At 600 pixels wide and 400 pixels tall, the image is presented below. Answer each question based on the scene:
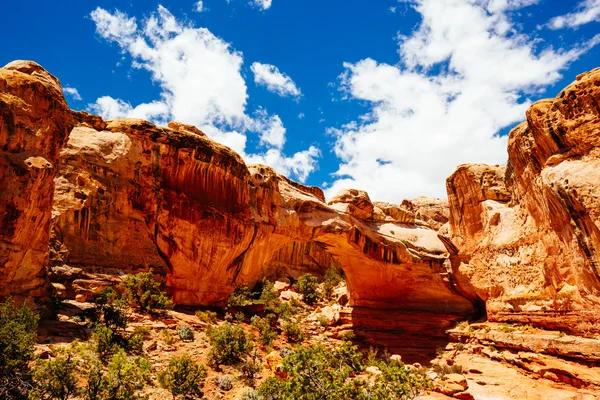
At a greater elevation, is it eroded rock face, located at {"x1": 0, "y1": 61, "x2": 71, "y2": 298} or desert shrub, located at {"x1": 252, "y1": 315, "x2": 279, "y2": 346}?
eroded rock face, located at {"x1": 0, "y1": 61, "x2": 71, "y2": 298}

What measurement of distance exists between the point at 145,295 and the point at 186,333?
3.27 m

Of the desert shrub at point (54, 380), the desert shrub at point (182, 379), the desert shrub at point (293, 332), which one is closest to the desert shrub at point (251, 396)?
the desert shrub at point (182, 379)

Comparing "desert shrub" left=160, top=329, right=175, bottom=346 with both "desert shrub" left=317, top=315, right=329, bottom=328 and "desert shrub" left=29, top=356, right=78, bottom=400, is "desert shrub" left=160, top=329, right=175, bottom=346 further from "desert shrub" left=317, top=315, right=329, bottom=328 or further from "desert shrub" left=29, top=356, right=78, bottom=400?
"desert shrub" left=317, top=315, right=329, bottom=328

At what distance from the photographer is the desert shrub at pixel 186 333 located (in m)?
16.5

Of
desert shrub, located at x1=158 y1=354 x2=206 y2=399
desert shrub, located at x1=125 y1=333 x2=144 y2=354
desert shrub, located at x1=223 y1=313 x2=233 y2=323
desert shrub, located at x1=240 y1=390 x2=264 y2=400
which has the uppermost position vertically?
desert shrub, located at x1=223 y1=313 x2=233 y2=323

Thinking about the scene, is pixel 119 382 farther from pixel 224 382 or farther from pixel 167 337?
pixel 167 337

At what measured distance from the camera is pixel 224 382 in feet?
43.6

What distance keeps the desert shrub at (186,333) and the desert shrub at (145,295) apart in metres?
1.94

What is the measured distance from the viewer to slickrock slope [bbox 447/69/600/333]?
1329 cm

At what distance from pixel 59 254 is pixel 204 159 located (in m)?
9.71

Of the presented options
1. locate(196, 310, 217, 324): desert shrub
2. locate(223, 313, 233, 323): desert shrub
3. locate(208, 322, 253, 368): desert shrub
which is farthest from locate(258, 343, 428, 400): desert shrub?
locate(223, 313, 233, 323): desert shrub

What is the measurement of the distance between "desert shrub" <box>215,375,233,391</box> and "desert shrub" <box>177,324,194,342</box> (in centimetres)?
351

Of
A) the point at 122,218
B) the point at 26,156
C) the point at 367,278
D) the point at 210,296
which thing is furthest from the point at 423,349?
the point at 26,156

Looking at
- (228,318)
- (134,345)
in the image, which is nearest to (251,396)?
(134,345)
